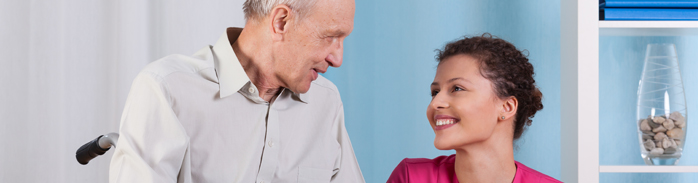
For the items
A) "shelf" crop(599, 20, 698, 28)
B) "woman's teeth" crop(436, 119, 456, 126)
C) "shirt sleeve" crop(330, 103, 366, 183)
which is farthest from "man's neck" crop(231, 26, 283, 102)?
"shelf" crop(599, 20, 698, 28)

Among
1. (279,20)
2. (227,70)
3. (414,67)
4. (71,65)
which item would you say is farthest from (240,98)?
(414,67)

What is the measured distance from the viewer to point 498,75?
4.28 feet

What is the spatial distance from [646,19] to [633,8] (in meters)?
0.05

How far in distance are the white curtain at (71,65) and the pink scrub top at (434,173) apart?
30.5 inches

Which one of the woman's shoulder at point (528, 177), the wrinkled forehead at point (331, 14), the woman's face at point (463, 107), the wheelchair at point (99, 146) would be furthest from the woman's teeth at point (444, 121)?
the wheelchair at point (99, 146)

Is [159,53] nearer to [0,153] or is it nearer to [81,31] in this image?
[81,31]

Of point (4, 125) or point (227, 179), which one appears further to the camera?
point (4, 125)

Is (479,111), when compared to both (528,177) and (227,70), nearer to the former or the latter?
(528,177)

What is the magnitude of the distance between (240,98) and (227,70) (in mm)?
65

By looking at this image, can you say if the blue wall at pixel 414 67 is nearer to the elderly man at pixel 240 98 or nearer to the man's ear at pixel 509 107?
the man's ear at pixel 509 107

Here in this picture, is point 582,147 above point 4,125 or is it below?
below

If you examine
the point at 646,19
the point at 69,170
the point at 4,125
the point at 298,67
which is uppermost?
the point at 646,19

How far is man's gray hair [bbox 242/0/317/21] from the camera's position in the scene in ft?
3.43

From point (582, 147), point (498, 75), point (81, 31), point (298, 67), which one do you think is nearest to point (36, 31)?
point (81, 31)
